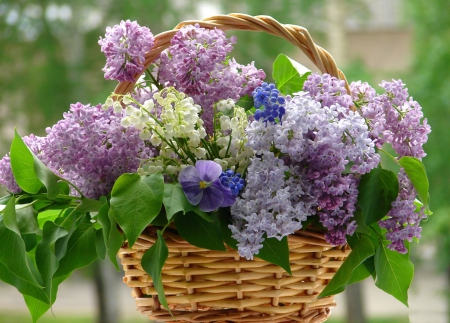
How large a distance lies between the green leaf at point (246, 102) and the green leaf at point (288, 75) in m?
0.07

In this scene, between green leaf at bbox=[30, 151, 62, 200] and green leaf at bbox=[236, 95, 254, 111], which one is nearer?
green leaf at bbox=[30, 151, 62, 200]

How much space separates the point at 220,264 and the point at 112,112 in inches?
7.8

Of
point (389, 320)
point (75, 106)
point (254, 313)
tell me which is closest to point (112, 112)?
point (75, 106)

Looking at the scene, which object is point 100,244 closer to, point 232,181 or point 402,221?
point 232,181

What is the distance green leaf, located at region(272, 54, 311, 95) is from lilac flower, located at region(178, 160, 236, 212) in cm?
22

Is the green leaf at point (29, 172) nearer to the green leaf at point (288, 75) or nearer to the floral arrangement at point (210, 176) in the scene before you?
the floral arrangement at point (210, 176)

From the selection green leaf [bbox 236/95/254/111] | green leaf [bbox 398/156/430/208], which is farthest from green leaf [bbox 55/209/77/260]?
green leaf [bbox 398/156/430/208]

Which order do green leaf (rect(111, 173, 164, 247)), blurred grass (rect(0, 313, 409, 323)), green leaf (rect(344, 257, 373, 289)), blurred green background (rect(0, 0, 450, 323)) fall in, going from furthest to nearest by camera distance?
1. blurred grass (rect(0, 313, 409, 323))
2. blurred green background (rect(0, 0, 450, 323))
3. green leaf (rect(344, 257, 373, 289))
4. green leaf (rect(111, 173, 164, 247))

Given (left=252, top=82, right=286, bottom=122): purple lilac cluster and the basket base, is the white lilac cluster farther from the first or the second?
the basket base

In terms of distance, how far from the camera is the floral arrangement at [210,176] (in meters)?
0.58

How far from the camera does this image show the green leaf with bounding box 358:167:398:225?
60 centimetres

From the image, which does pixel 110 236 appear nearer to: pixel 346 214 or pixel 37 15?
pixel 346 214

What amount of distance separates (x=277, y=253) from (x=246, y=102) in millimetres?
197

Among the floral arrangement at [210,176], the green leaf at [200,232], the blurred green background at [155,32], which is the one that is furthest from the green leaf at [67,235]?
the blurred green background at [155,32]
